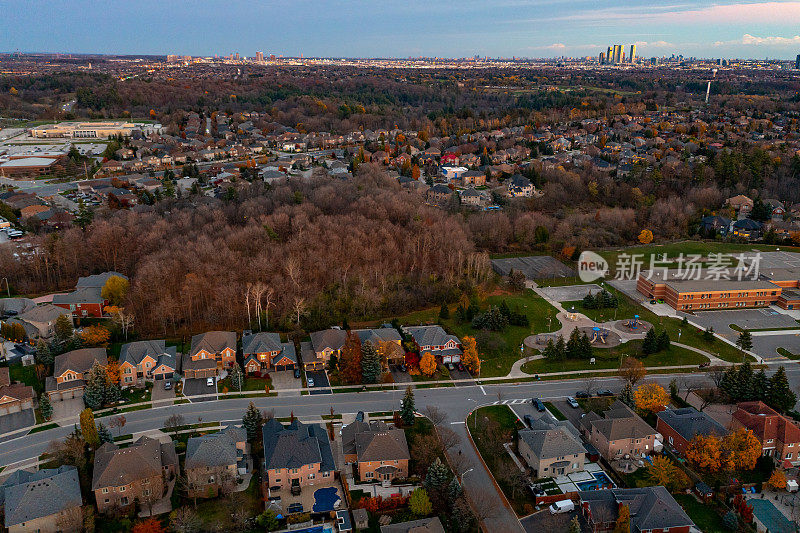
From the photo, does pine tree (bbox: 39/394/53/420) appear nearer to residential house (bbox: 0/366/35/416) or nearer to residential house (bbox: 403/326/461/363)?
residential house (bbox: 0/366/35/416)

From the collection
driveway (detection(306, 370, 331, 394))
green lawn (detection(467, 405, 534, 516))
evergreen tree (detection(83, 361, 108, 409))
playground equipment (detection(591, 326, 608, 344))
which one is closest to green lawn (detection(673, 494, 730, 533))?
green lawn (detection(467, 405, 534, 516))

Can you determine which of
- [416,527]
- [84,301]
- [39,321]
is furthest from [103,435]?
[84,301]

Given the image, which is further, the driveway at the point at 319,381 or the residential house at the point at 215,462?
the driveway at the point at 319,381

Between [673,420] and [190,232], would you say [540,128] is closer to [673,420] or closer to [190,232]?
[190,232]

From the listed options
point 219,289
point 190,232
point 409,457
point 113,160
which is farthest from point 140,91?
point 409,457

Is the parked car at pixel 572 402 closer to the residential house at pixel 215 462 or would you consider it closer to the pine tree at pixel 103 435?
the residential house at pixel 215 462

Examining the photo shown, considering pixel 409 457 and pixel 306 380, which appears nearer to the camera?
pixel 409 457

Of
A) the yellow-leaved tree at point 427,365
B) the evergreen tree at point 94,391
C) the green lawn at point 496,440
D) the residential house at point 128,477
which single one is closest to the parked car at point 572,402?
the green lawn at point 496,440
